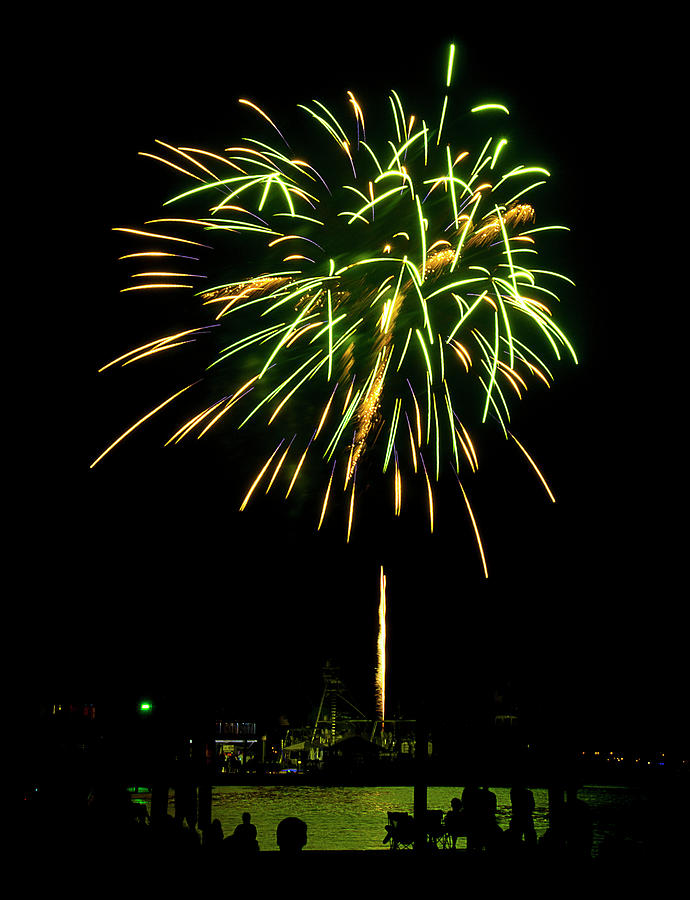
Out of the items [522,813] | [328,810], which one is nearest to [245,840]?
[522,813]

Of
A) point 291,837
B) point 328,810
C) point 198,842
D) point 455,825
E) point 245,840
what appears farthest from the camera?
point 328,810

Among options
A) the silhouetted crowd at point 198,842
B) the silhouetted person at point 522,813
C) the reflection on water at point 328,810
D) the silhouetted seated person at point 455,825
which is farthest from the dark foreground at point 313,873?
the reflection on water at point 328,810

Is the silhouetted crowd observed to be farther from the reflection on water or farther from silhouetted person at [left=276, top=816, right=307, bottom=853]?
the reflection on water

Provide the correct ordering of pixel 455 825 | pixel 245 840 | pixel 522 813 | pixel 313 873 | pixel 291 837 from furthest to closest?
1. pixel 455 825
2. pixel 522 813
3. pixel 245 840
4. pixel 313 873
5. pixel 291 837

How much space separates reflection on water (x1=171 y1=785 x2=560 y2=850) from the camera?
15906 mm

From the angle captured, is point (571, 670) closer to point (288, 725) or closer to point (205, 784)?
point (205, 784)

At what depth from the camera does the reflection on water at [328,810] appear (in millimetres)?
15906

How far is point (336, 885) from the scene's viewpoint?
652 cm

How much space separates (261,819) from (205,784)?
9580mm

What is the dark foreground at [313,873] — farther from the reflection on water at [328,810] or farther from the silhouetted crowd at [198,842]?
the reflection on water at [328,810]

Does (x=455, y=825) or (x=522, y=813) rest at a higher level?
(x=522, y=813)

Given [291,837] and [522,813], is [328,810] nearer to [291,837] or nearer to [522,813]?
[522,813]

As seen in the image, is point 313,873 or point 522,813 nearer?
point 313,873

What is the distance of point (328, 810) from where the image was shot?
2347cm
